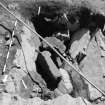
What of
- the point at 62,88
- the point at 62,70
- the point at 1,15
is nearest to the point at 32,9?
the point at 1,15

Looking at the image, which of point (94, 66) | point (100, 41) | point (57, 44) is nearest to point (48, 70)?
point (57, 44)

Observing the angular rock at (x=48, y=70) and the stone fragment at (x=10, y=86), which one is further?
the angular rock at (x=48, y=70)

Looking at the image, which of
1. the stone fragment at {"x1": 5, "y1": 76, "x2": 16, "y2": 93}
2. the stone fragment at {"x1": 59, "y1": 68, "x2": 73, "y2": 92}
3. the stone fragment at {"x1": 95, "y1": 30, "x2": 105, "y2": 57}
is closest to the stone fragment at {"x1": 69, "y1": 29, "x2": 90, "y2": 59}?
the stone fragment at {"x1": 95, "y1": 30, "x2": 105, "y2": 57}

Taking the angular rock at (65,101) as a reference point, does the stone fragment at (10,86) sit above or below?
above

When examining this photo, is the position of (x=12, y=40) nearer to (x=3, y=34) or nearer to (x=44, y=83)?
(x=3, y=34)

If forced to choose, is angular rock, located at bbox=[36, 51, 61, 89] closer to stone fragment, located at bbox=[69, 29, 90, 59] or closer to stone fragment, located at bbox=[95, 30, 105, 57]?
stone fragment, located at bbox=[69, 29, 90, 59]

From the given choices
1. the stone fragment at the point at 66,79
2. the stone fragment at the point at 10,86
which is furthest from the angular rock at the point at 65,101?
the stone fragment at the point at 66,79

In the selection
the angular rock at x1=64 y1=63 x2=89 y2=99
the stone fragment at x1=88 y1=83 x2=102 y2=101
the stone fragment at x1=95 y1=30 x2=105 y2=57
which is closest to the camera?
the angular rock at x1=64 y1=63 x2=89 y2=99

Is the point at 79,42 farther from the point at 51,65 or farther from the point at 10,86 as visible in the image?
the point at 10,86

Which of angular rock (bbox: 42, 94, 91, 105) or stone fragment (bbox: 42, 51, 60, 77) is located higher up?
stone fragment (bbox: 42, 51, 60, 77)

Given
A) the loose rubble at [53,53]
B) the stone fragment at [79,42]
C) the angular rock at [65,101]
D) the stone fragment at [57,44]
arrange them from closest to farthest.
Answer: the angular rock at [65,101] → the loose rubble at [53,53] → the stone fragment at [57,44] → the stone fragment at [79,42]

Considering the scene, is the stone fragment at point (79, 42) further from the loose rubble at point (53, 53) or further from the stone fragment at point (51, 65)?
the stone fragment at point (51, 65)
